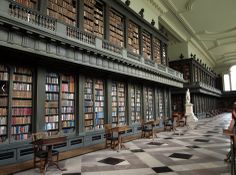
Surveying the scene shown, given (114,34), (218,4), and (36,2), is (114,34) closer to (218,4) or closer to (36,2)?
(36,2)

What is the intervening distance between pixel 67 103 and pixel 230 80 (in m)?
30.4

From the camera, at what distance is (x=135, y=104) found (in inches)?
391

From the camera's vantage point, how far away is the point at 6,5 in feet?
14.0

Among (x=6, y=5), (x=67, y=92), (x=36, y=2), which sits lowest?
(x=67, y=92)

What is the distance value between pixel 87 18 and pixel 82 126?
147 inches

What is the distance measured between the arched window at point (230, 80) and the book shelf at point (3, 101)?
31996 millimetres

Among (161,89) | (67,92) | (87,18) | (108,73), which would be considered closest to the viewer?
(67,92)

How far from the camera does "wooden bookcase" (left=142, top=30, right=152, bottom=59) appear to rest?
11.3 metres

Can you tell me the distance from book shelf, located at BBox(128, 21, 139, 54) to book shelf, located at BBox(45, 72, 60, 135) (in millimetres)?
4609

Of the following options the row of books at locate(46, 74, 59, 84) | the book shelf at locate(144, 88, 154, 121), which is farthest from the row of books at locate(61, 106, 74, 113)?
the book shelf at locate(144, 88, 154, 121)

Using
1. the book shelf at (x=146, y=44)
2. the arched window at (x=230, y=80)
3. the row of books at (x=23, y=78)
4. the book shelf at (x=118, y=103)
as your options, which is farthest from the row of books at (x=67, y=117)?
the arched window at (x=230, y=80)

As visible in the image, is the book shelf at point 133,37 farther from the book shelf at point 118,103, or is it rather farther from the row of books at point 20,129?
the row of books at point 20,129

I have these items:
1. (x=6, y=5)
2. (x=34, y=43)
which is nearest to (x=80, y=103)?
(x=34, y=43)

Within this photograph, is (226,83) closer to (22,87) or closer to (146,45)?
(146,45)
